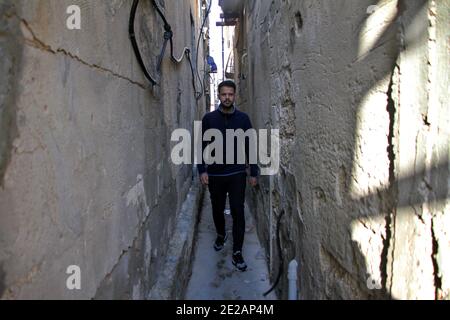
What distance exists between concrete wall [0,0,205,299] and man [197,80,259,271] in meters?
1.27

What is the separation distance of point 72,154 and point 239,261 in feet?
7.77

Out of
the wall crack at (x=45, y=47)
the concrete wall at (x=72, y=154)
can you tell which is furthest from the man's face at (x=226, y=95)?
the wall crack at (x=45, y=47)

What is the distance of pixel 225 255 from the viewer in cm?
348

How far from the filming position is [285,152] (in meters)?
2.45

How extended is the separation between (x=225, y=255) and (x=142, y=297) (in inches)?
65.9

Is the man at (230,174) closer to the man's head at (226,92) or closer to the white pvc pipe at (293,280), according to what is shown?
the man's head at (226,92)

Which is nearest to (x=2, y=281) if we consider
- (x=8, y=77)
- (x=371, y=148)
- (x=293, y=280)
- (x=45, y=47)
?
(x=8, y=77)

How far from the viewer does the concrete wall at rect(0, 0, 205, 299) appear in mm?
774

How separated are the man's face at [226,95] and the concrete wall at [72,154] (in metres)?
1.26

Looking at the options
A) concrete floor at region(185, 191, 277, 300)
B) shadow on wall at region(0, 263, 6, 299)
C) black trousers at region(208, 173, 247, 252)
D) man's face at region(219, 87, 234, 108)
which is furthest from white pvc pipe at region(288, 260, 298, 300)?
man's face at region(219, 87, 234, 108)

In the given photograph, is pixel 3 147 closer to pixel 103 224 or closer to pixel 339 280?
pixel 103 224

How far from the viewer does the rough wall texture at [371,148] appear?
0.93 meters
